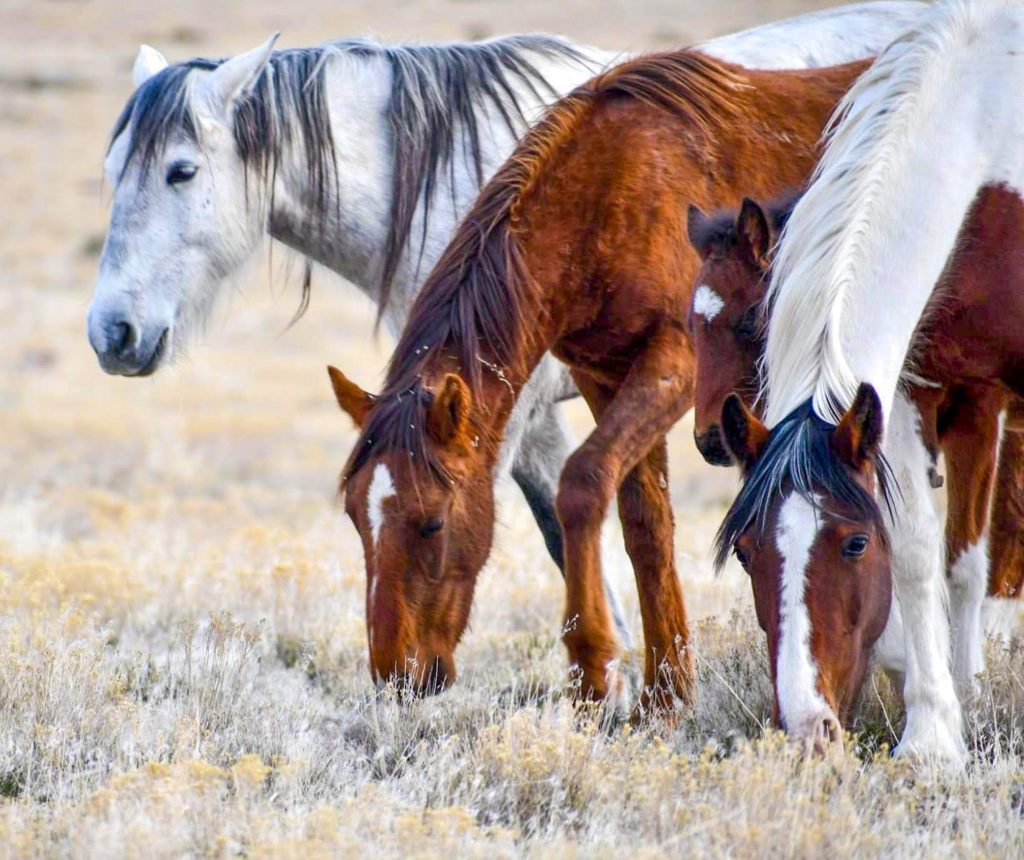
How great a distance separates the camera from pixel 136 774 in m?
3.33

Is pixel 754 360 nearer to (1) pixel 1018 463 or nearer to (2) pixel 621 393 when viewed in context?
(2) pixel 621 393

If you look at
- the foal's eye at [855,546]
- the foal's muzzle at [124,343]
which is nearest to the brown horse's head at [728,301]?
the foal's eye at [855,546]

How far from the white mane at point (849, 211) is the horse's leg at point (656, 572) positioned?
0.72m

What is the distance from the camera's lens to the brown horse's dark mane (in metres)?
3.79

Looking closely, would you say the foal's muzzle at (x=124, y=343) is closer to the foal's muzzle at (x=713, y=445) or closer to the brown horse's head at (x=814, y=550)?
the foal's muzzle at (x=713, y=445)

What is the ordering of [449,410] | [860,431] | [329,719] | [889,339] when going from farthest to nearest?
[329,719] → [449,410] → [889,339] → [860,431]

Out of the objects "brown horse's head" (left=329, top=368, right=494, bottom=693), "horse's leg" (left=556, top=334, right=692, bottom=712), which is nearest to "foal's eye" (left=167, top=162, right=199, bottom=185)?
"brown horse's head" (left=329, top=368, right=494, bottom=693)

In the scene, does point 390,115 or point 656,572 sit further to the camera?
point 390,115

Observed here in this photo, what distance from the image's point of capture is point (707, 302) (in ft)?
13.5

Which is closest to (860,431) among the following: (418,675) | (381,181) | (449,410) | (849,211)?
(849,211)

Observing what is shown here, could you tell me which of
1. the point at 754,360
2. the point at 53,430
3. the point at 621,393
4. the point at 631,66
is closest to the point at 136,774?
the point at 621,393

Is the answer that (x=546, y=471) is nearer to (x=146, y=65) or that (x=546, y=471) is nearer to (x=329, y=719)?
(x=329, y=719)

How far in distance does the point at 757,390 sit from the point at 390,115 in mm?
1978

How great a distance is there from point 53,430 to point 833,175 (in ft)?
32.7
